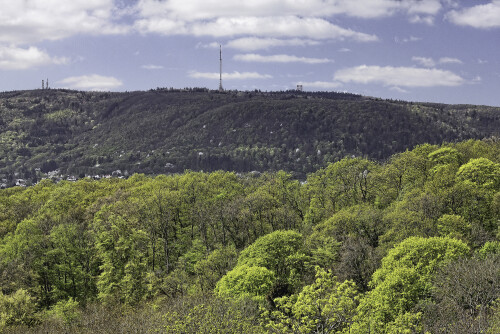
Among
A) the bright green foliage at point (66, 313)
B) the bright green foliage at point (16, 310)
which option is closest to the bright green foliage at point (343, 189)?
the bright green foliage at point (66, 313)

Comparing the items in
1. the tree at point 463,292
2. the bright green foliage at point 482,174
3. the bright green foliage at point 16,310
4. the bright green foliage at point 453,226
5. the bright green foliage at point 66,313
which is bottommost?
the bright green foliage at point 66,313

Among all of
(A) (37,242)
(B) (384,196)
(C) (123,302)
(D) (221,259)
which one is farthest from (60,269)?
(B) (384,196)

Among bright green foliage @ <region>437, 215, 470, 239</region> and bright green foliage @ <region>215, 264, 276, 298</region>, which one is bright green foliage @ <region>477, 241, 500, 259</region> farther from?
bright green foliage @ <region>215, 264, 276, 298</region>

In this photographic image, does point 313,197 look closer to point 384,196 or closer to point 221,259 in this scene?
point 384,196

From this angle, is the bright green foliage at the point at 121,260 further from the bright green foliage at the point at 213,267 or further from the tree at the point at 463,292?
the tree at the point at 463,292

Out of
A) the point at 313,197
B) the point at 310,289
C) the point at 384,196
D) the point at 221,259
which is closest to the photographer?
the point at 310,289

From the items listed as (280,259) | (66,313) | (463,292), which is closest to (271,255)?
(280,259)

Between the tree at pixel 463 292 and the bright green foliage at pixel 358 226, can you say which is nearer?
the tree at pixel 463 292
